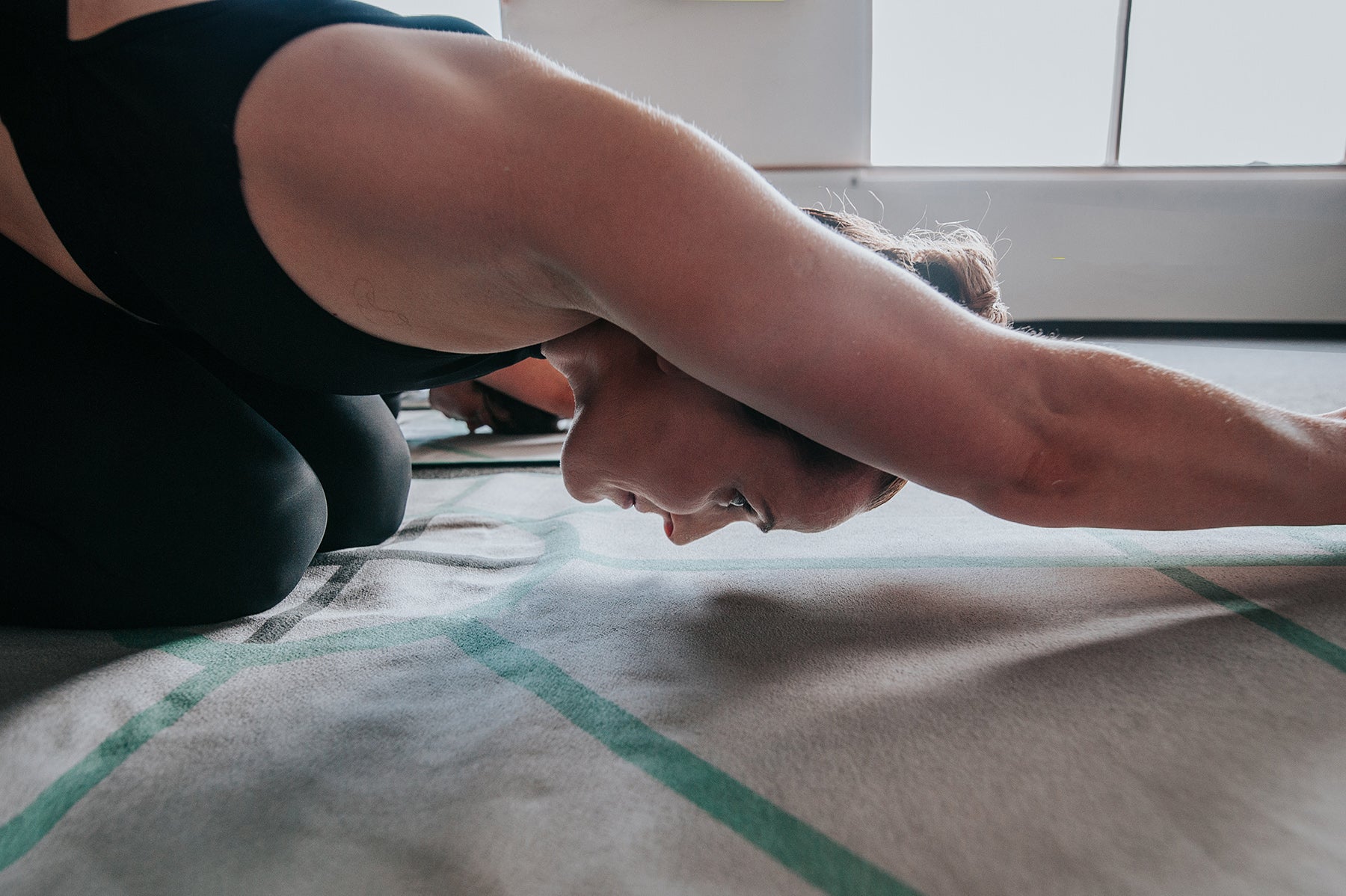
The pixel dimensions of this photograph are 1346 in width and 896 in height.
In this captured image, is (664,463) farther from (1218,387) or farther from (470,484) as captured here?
(470,484)

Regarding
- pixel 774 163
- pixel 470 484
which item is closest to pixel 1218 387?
pixel 470 484

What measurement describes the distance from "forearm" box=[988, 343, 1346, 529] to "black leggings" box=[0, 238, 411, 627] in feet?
2.26

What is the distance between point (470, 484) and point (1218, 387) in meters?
1.07

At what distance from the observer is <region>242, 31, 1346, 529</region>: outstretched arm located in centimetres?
46

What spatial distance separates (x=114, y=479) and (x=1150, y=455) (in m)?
0.87

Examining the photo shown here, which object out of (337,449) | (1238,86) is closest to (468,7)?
(337,449)

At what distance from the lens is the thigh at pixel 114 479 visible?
67cm

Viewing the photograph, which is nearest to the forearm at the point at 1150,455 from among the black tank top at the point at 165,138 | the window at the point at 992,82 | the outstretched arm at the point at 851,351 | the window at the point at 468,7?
the outstretched arm at the point at 851,351

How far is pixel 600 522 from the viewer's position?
104cm

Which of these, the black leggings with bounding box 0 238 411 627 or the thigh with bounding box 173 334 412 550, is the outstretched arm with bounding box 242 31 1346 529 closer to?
the black leggings with bounding box 0 238 411 627

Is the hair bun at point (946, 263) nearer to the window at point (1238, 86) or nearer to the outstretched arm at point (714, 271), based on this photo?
the outstretched arm at point (714, 271)

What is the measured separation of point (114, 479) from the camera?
69cm

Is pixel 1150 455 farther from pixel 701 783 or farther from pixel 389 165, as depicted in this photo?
pixel 389 165

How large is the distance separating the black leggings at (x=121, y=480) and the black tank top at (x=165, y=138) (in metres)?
0.13
